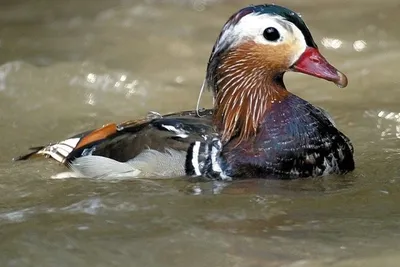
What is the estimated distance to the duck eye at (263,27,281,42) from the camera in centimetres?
371

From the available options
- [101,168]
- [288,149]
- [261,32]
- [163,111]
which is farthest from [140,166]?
[163,111]

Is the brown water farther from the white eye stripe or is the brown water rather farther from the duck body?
the white eye stripe

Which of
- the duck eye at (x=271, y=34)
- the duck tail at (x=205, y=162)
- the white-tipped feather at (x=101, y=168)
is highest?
the duck eye at (x=271, y=34)

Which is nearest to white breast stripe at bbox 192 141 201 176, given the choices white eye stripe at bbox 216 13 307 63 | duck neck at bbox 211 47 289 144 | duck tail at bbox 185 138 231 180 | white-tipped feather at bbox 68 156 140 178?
duck tail at bbox 185 138 231 180

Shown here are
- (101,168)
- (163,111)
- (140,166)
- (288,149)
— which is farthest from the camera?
(163,111)

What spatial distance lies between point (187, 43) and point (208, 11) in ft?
1.57

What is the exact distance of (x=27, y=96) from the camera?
5707 mm

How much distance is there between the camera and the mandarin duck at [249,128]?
3.64 meters

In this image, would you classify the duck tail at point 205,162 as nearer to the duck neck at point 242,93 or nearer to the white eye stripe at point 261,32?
the duck neck at point 242,93

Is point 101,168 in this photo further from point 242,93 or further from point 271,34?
point 271,34

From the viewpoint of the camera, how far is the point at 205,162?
366cm

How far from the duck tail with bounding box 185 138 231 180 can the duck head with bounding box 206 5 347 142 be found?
10cm

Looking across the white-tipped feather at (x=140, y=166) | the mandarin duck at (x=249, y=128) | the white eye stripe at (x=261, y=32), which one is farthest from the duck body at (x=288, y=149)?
the white eye stripe at (x=261, y=32)

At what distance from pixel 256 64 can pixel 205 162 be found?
465mm
